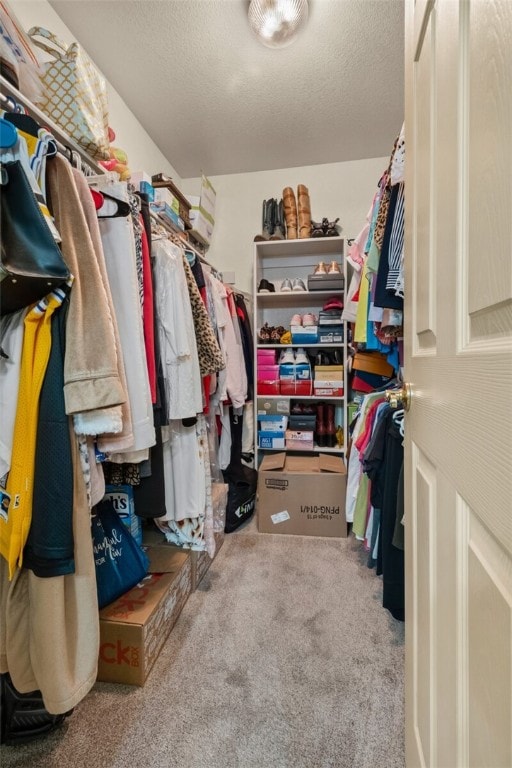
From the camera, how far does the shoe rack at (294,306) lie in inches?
93.5

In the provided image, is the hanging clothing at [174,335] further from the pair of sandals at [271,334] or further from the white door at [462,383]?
the pair of sandals at [271,334]

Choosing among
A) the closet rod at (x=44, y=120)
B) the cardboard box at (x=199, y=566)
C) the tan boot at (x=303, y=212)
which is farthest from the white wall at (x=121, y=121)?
the cardboard box at (x=199, y=566)

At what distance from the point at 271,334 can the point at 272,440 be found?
0.76 meters

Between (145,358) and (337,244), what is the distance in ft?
6.11

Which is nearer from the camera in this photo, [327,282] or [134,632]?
[134,632]

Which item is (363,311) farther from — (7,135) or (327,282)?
(7,135)

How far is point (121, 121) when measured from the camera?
191 centimetres

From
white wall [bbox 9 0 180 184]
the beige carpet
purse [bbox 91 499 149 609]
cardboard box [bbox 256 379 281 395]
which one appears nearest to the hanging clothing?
purse [bbox 91 499 149 609]

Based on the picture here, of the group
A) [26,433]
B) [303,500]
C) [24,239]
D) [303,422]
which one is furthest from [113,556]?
[303,422]

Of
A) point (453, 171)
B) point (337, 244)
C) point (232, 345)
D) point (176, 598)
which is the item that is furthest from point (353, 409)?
point (453, 171)

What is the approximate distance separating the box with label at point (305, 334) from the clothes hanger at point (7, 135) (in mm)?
1864

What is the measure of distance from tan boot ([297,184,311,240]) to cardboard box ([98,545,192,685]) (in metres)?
2.21

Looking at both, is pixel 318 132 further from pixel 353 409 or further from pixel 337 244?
pixel 353 409

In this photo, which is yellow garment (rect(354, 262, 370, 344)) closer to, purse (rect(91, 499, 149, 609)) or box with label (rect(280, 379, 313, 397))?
box with label (rect(280, 379, 313, 397))
